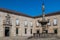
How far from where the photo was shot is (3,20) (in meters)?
27.8

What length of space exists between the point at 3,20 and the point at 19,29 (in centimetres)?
492

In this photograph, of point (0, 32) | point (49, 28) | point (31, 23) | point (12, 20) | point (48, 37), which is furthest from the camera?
point (31, 23)

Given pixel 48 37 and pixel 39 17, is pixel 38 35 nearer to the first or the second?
pixel 48 37

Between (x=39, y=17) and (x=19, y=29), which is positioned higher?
(x=39, y=17)

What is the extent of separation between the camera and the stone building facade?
27.9m

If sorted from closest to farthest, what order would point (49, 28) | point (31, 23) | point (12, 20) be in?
1. point (12, 20)
2. point (49, 28)
3. point (31, 23)

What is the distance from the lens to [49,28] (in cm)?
3266

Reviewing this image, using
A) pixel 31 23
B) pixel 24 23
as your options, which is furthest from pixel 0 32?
pixel 31 23

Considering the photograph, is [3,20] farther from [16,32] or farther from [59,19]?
[59,19]

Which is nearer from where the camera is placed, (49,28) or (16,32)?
(16,32)

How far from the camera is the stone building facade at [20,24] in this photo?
27.9 m

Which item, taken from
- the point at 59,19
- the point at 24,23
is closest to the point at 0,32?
the point at 24,23

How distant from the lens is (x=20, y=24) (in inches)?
1246

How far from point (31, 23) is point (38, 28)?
2.08 m
